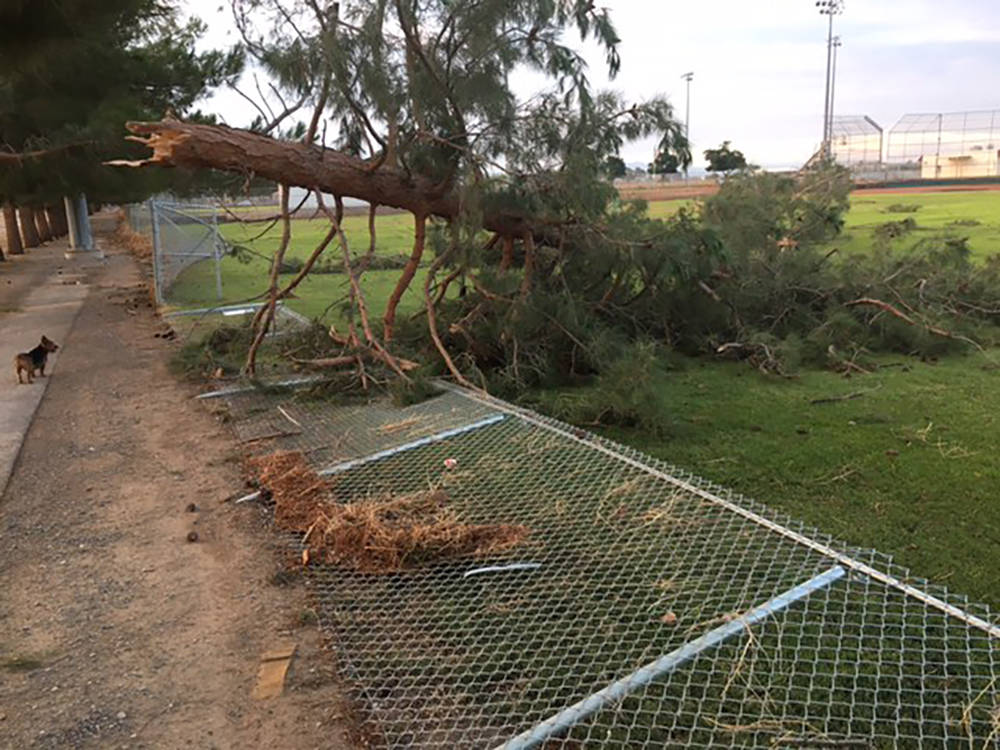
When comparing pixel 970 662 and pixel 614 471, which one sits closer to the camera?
pixel 970 662

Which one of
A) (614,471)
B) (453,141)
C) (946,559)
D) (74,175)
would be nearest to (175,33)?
(74,175)

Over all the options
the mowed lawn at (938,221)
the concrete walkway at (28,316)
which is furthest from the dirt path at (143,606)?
the mowed lawn at (938,221)

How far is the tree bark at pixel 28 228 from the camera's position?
100ft

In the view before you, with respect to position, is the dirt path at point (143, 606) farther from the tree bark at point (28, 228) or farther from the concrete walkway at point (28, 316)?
the tree bark at point (28, 228)

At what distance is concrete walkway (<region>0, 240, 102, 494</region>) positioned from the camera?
23.2ft

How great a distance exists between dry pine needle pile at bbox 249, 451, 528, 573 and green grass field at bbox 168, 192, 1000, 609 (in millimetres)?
1753

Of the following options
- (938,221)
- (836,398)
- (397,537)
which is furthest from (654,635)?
(938,221)

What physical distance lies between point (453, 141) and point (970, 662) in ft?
17.7

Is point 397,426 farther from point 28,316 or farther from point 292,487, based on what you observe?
point 28,316

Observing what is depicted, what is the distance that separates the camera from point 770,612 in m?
3.21

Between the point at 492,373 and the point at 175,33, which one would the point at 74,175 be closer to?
the point at 175,33

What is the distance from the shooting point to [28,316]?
14219 millimetres

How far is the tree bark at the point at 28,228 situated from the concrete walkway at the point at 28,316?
57.4 inches

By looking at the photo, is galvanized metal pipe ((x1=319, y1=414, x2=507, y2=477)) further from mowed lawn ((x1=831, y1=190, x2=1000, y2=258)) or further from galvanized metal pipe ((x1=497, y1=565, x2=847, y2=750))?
mowed lawn ((x1=831, y1=190, x2=1000, y2=258))
